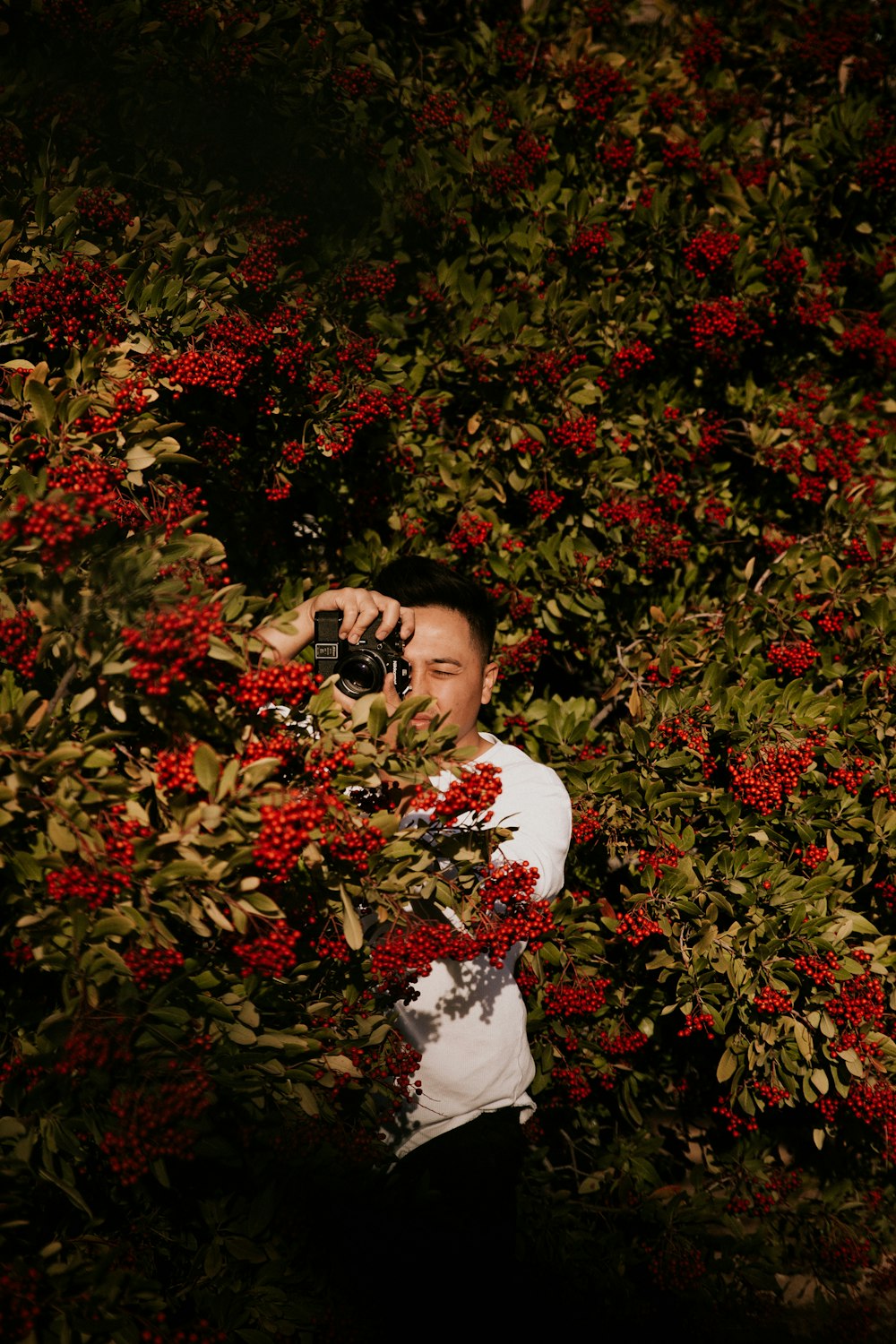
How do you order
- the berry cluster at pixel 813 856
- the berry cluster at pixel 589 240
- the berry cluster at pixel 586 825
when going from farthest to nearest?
the berry cluster at pixel 589 240 < the berry cluster at pixel 586 825 < the berry cluster at pixel 813 856

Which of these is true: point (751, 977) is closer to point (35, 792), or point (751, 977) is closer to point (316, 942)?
point (316, 942)

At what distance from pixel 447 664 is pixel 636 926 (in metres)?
0.94

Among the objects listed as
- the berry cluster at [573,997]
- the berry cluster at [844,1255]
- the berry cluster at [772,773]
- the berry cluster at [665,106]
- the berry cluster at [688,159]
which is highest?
the berry cluster at [665,106]

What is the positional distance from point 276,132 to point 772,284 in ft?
6.00

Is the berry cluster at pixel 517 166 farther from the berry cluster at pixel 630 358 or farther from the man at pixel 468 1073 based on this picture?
the man at pixel 468 1073

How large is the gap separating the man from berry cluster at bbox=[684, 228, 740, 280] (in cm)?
176

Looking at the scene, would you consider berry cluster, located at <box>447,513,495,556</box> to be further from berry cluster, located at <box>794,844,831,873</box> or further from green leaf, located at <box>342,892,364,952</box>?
green leaf, located at <box>342,892,364,952</box>

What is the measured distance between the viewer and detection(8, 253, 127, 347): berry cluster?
204 centimetres

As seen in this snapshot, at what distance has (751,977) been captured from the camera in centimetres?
249

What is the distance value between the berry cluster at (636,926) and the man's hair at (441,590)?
2.94 ft

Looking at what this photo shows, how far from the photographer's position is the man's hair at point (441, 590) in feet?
8.93

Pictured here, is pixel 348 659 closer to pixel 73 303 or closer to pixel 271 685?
pixel 271 685

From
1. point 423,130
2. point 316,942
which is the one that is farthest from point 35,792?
point 423,130

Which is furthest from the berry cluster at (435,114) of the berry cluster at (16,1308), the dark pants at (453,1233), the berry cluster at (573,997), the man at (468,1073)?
the berry cluster at (16,1308)
